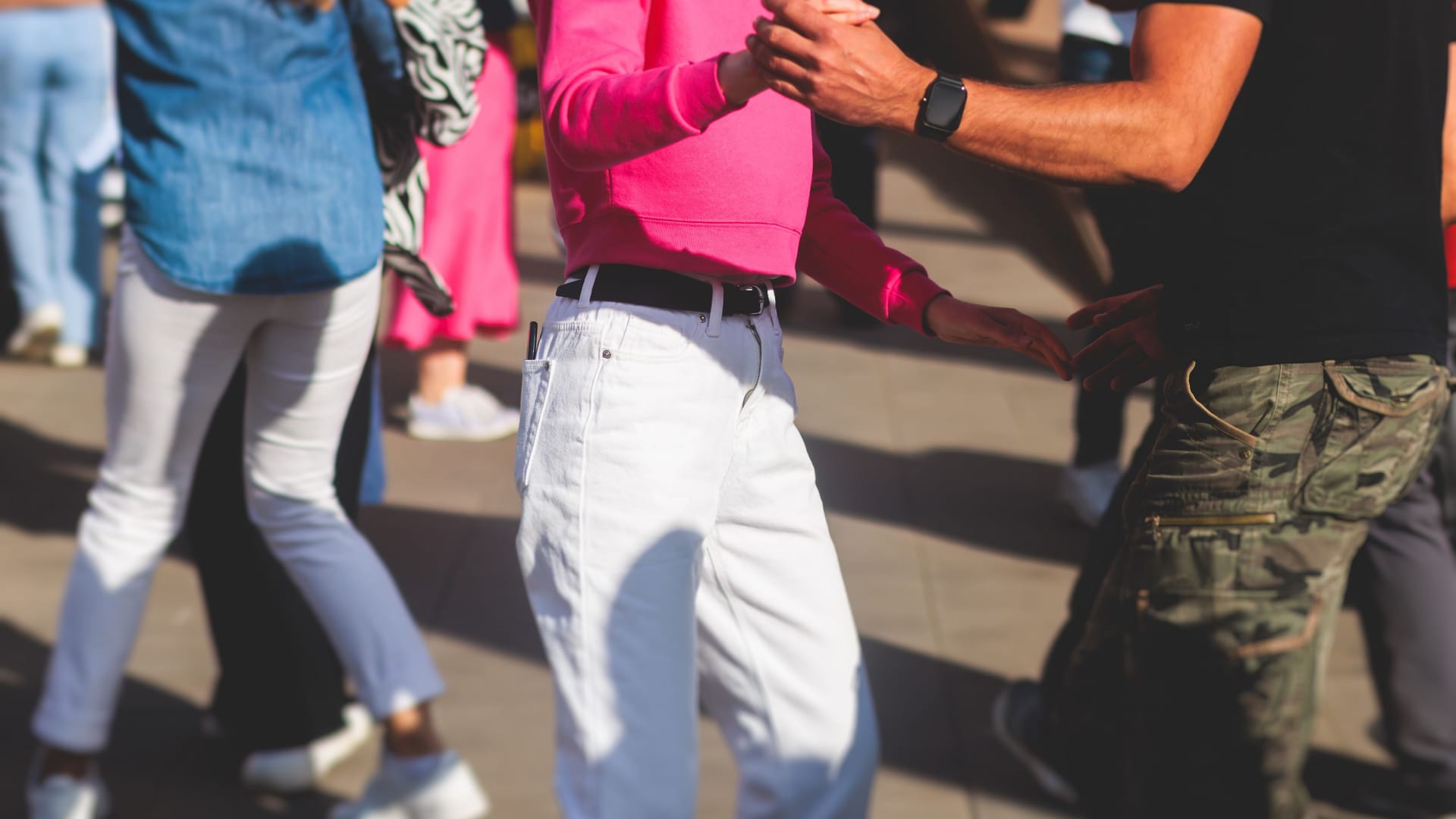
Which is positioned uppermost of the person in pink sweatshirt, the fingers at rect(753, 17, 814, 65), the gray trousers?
the fingers at rect(753, 17, 814, 65)

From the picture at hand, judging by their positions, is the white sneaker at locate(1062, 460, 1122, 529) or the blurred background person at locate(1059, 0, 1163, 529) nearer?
the blurred background person at locate(1059, 0, 1163, 529)

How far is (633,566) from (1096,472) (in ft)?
9.52

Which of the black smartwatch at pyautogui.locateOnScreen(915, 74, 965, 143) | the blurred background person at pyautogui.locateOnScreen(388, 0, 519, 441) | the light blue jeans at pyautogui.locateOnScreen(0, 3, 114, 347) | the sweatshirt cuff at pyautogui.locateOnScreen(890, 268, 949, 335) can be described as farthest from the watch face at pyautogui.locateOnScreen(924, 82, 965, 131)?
the light blue jeans at pyautogui.locateOnScreen(0, 3, 114, 347)

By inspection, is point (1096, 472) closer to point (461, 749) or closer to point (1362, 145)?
point (461, 749)

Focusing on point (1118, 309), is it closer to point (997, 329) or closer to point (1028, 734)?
point (997, 329)

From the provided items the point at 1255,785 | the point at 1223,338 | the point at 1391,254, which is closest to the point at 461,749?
the point at 1255,785

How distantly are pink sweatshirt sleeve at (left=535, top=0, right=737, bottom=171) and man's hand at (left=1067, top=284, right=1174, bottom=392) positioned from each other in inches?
31.3

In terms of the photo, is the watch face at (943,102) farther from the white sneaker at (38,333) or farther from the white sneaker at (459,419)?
the white sneaker at (38,333)

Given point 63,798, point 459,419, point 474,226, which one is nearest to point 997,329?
point 63,798

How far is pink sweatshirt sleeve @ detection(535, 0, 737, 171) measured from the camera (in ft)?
5.12

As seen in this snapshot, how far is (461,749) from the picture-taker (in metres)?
3.22

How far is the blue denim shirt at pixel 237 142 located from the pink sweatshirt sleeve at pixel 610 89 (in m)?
0.88

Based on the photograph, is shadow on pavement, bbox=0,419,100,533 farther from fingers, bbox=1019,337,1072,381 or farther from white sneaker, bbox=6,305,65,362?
fingers, bbox=1019,337,1072,381

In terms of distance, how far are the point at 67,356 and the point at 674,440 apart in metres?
4.62
